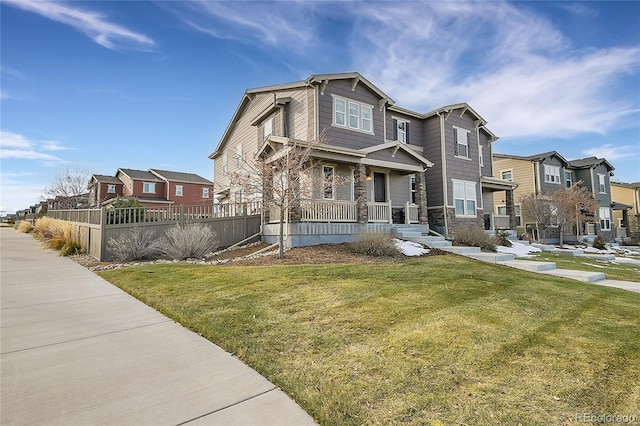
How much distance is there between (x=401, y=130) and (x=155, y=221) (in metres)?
13.7

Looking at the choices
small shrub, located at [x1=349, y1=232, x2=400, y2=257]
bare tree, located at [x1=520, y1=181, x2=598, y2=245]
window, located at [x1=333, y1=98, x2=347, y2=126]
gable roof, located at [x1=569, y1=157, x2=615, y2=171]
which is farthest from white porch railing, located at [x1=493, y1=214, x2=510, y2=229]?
gable roof, located at [x1=569, y1=157, x2=615, y2=171]

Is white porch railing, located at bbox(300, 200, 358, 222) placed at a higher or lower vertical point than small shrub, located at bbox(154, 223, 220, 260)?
higher

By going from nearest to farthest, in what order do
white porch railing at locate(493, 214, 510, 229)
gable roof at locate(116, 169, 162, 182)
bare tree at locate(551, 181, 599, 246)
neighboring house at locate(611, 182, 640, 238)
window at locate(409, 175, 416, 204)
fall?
window at locate(409, 175, 416, 204) → white porch railing at locate(493, 214, 510, 229) → bare tree at locate(551, 181, 599, 246) → neighboring house at locate(611, 182, 640, 238) → gable roof at locate(116, 169, 162, 182)

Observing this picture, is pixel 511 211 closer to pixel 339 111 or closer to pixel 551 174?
pixel 551 174

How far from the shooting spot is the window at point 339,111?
14.3m

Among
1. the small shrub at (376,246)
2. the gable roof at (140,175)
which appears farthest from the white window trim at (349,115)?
the gable roof at (140,175)

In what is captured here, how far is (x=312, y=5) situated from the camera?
12.6m

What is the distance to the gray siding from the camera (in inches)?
547

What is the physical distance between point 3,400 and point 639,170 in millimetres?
51364

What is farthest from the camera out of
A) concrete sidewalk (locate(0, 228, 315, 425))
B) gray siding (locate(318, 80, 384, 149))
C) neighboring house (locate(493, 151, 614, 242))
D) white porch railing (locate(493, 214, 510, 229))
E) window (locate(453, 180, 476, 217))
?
neighboring house (locate(493, 151, 614, 242))

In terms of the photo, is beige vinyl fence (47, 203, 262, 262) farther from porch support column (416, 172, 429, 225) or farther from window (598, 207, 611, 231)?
window (598, 207, 611, 231)

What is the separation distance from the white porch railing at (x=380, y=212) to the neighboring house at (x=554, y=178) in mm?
16464

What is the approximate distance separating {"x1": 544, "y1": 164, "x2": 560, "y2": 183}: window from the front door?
1958cm

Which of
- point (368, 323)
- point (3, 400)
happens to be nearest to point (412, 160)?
point (368, 323)
